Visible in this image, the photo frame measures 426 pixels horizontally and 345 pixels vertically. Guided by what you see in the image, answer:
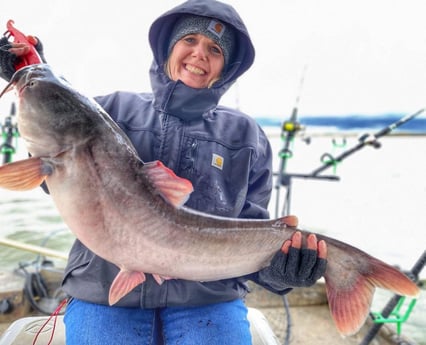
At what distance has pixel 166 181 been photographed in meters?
1.75

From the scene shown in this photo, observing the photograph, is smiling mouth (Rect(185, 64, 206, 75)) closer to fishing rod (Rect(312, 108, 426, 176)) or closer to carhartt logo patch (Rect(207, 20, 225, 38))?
carhartt logo patch (Rect(207, 20, 225, 38))

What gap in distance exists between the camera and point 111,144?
1709 mm

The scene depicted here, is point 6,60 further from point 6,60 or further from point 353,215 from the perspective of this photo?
point 353,215

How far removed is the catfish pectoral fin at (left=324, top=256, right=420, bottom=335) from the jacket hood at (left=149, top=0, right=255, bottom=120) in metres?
1.32

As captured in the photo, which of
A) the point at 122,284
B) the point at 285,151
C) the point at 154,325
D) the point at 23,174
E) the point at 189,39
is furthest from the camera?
the point at 285,151

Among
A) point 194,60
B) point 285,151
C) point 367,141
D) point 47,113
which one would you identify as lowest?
point 285,151

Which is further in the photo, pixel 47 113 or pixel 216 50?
pixel 216 50

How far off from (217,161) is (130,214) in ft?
2.61

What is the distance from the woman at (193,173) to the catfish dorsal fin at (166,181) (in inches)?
19.0

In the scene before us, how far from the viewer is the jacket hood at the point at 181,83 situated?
2.33m

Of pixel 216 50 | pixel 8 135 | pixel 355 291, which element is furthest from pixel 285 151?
pixel 8 135

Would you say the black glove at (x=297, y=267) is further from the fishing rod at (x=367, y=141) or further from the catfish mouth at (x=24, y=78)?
the fishing rod at (x=367, y=141)

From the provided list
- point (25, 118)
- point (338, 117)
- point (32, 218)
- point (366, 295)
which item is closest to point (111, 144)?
point (25, 118)

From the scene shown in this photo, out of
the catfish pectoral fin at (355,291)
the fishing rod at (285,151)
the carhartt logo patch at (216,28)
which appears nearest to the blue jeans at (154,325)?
the catfish pectoral fin at (355,291)
